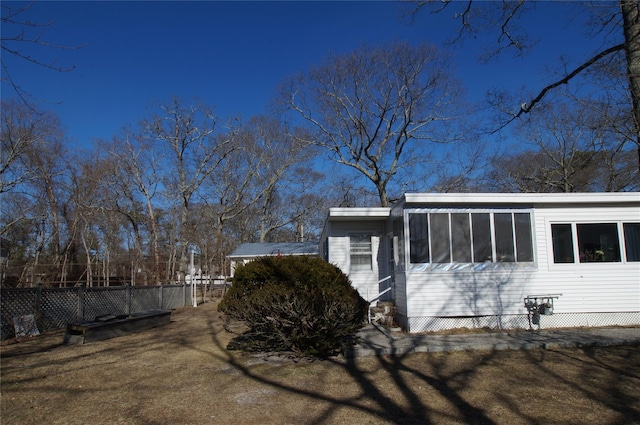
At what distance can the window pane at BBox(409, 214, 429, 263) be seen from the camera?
9.37 metres

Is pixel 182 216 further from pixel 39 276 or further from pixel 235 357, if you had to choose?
pixel 235 357

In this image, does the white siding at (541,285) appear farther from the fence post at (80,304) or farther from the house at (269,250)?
the house at (269,250)

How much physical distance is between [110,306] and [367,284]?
7.17 m

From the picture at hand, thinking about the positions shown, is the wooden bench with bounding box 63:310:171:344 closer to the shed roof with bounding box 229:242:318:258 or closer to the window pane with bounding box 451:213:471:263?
the window pane with bounding box 451:213:471:263

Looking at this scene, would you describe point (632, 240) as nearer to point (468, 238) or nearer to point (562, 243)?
point (562, 243)

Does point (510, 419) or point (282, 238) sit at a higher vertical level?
point (282, 238)

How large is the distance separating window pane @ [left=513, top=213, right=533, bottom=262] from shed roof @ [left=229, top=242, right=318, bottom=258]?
13.9 metres

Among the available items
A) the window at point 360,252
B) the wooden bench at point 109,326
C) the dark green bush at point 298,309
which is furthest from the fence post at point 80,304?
the window at point 360,252

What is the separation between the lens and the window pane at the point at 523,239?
9508mm

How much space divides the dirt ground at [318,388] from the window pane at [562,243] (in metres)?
2.82

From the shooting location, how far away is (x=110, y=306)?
11.7 meters

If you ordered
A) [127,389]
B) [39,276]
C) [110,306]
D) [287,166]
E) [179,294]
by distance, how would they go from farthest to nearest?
[287,166] < [179,294] < [39,276] < [110,306] < [127,389]

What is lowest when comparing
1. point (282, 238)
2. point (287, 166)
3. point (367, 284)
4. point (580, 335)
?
point (580, 335)

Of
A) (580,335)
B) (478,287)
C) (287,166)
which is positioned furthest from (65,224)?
(580,335)
